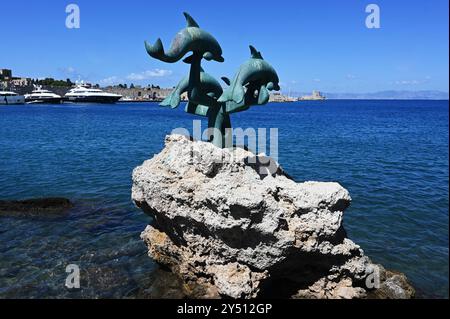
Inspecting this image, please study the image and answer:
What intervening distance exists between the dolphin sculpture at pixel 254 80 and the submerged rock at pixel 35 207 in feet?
29.3

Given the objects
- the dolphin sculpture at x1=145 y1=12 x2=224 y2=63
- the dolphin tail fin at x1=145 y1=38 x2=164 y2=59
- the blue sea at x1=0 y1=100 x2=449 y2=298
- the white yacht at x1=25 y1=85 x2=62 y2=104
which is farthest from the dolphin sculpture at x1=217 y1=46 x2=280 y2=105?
the white yacht at x1=25 y1=85 x2=62 y2=104

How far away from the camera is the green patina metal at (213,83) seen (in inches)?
355

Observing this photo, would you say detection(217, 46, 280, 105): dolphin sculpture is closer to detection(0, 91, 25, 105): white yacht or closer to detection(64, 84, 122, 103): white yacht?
detection(0, 91, 25, 105): white yacht

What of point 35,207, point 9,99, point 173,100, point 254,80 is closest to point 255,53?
point 254,80

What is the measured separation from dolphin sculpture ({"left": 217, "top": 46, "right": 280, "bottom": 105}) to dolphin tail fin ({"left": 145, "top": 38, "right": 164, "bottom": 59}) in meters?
1.79

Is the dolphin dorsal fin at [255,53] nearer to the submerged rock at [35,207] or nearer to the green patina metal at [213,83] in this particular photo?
the green patina metal at [213,83]

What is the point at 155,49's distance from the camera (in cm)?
868

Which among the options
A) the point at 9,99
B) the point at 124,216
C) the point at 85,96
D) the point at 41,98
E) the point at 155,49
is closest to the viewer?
the point at 155,49

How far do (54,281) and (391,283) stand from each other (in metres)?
A: 8.58

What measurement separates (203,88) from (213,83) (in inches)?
13.8

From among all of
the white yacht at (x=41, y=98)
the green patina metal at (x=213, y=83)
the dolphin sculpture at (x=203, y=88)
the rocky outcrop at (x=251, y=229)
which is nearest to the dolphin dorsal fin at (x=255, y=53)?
the green patina metal at (x=213, y=83)

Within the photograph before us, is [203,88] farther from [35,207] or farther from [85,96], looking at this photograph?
[85,96]

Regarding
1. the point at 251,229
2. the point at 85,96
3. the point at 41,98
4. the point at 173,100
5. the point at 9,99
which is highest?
the point at 85,96
